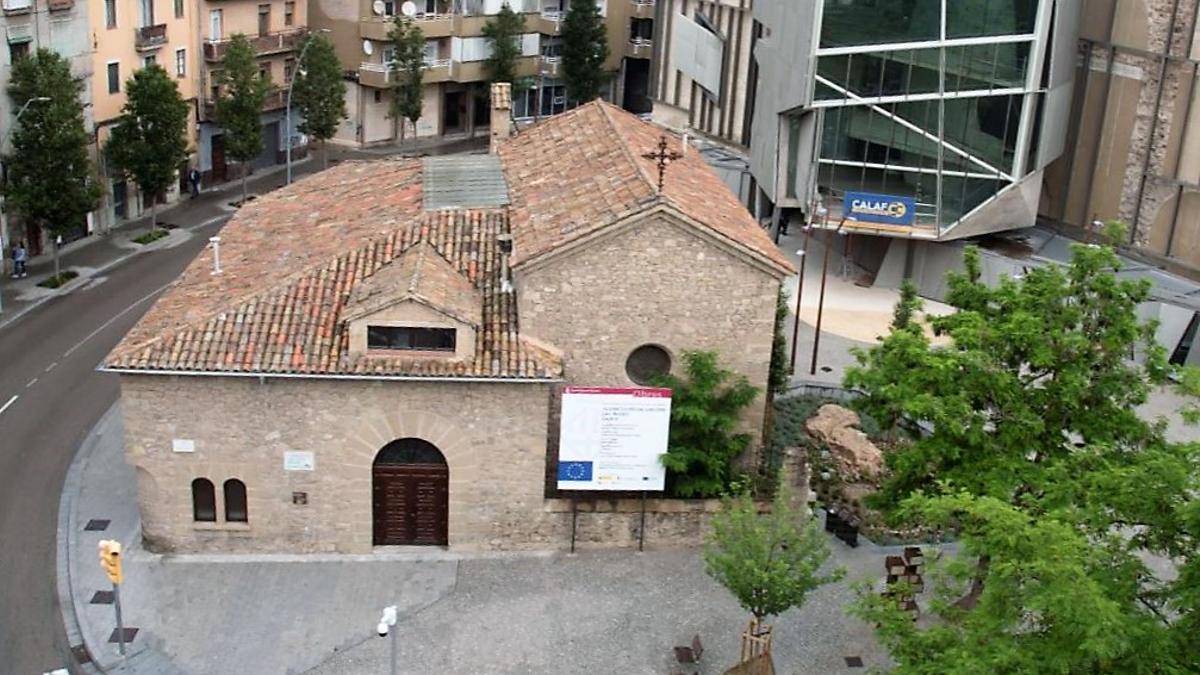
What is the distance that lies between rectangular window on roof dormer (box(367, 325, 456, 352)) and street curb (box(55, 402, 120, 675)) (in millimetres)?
9432

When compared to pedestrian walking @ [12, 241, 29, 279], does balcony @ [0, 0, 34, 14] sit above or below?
above

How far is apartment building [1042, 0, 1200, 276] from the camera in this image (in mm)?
56062

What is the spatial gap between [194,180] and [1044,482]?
52809 millimetres

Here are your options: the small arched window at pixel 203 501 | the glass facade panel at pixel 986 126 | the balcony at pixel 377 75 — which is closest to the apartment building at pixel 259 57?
the balcony at pixel 377 75

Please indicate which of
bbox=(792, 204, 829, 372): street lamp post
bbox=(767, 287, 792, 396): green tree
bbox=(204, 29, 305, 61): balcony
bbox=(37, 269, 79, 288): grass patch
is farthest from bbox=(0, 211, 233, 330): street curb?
bbox=(767, 287, 792, 396): green tree

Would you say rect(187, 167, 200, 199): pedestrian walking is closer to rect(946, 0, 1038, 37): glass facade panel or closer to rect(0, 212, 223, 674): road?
rect(0, 212, 223, 674): road

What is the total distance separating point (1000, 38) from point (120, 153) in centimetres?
3665

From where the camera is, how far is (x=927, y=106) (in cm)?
5741

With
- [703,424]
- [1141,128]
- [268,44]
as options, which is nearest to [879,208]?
[1141,128]

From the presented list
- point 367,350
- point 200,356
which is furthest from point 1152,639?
point 200,356

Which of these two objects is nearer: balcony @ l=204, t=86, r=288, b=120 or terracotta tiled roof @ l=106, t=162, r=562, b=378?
terracotta tiled roof @ l=106, t=162, r=562, b=378

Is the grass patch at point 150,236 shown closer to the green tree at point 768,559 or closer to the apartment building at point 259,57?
the apartment building at point 259,57

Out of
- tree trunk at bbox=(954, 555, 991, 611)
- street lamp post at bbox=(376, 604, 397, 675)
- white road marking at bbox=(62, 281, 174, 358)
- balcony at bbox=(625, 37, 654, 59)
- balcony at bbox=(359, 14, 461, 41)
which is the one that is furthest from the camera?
balcony at bbox=(625, 37, 654, 59)

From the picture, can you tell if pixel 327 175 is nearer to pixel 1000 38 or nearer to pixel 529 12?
pixel 1000 38
